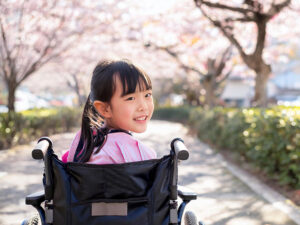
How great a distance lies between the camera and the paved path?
3.88 metres

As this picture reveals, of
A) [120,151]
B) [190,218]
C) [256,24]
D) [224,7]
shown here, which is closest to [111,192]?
[120,151]

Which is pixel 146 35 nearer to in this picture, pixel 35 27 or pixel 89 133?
pixel 35 27

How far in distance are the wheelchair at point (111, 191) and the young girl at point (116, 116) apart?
0.12 meters

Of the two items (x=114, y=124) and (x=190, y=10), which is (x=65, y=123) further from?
(x=114, y=124)

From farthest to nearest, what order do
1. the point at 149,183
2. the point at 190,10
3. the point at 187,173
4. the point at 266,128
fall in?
the point at 190,10
the point at 187,173
the point at 266,128
the point at 149,183

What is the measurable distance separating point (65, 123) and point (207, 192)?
12903 millimetres

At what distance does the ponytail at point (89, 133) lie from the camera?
1.93 metres

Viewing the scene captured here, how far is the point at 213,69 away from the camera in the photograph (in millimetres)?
15500

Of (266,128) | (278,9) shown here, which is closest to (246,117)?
(266,128)

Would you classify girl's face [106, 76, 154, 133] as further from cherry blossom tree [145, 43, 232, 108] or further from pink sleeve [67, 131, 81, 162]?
cherry blossom tree [145, 43, 232, 108]

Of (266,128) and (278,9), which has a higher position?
(278,9)

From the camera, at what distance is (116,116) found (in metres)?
2.00

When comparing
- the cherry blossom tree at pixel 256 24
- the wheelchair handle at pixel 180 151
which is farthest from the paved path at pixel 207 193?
the wheelchair handle at pixel 180 151

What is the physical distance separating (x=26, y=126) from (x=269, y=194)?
7903 mm
